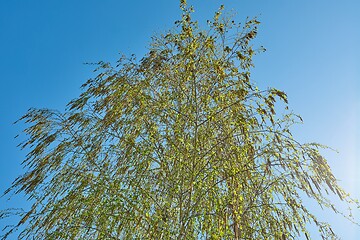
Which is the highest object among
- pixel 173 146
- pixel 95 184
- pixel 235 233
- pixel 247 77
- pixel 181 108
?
pixel 247 77

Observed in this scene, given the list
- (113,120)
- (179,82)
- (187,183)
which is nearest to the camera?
(187,183)

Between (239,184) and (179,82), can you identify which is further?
(179,82)

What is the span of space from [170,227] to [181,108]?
1039mm

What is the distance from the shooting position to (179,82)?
13.7ft

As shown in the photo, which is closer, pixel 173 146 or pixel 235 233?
pixel 235 233

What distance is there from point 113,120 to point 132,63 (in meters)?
0.64

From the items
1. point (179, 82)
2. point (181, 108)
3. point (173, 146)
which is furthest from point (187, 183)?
point (179, 82)

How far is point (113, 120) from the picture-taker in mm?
3875

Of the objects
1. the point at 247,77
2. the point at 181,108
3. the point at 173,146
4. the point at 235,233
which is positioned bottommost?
the point at 235,233

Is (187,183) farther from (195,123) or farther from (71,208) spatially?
(71,208)

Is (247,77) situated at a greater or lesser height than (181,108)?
greater

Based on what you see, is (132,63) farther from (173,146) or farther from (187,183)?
(187,183)

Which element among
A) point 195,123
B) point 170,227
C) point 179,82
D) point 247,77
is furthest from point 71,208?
point 247,77

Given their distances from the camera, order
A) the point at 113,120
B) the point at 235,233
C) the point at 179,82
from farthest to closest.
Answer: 1. the point at 179,82
2. the point at 113,120
3. the point at 235,233
